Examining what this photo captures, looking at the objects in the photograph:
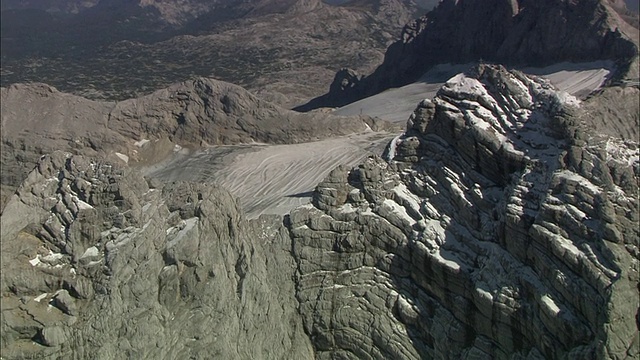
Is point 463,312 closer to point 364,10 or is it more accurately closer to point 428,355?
point 428,355

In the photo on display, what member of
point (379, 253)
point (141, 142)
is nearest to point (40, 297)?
point (379, 253)

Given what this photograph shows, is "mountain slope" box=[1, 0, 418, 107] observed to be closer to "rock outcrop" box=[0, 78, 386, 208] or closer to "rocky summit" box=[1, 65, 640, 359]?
"rock outcrop" box=[0, 78, 386, 208]

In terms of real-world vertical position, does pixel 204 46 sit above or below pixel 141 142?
below

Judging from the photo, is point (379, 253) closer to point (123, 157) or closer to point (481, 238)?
point (481, 238)

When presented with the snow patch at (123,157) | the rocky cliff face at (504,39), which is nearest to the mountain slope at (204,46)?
the rocky cliff face at (504,39)

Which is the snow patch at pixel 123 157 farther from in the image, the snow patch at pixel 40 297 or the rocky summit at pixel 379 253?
the snow patch at pixel 40 297

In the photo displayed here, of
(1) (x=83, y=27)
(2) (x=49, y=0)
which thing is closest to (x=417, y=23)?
(1) (x=83, y=27)
